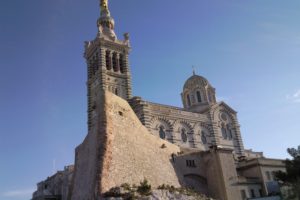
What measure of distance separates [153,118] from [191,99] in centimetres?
1065

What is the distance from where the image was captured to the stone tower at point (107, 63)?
42.3 metres

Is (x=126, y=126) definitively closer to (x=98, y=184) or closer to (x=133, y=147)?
(x=133, y=147)

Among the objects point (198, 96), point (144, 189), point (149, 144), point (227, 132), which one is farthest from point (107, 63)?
point (144, 189)

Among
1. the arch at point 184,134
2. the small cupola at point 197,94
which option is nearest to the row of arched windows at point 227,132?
the small cupola at point 197,94

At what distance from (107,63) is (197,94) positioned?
42.4 ft

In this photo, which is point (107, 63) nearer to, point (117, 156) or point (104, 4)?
point (104, 4)

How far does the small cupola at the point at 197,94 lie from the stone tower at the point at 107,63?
29.2ft

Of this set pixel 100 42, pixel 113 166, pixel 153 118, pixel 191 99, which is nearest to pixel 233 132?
pixel 191 99

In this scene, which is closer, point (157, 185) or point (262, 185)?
point (157, 185)

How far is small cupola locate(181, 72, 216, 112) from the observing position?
4612cm

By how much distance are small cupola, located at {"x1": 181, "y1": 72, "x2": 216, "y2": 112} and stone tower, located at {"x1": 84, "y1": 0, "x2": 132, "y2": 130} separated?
890cm

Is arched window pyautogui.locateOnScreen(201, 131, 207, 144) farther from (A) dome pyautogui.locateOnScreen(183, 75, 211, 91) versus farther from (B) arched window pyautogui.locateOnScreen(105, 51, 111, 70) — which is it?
(B) arched window pyautogui.locateOnScreen(105, 51, 111, 70)

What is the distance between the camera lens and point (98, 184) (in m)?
21.7

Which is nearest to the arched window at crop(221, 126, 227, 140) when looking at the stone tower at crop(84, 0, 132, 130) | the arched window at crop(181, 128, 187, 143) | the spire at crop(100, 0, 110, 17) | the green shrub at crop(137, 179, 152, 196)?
the arched window at crop(181, 128, 187, 143)
